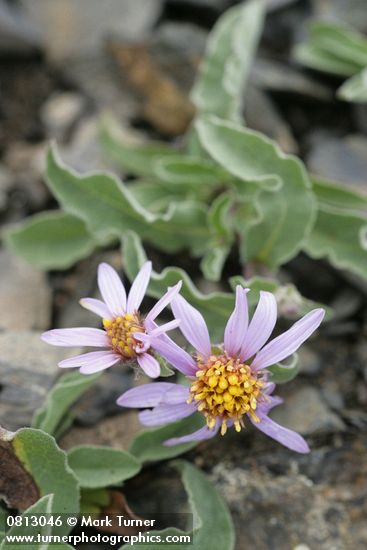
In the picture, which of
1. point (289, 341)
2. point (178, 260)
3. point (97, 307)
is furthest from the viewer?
point (178, 260)

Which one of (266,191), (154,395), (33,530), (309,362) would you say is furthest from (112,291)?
(309,362)

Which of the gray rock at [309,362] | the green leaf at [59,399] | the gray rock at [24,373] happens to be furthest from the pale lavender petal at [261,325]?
the gray rock at [24,373]

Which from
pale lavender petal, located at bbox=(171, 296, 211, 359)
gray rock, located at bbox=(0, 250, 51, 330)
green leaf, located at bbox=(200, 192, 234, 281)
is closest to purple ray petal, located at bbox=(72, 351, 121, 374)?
pale lavender petal, located at bbox=(171, 296, 211, 359)

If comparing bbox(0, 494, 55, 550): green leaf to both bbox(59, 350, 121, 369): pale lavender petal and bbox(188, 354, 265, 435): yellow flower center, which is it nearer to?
bbox(59, 350, 121, 369): pale lavender petal

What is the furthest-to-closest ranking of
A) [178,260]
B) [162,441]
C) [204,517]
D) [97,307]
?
[178,260] < [162,441] < [204,517] < [97,307]

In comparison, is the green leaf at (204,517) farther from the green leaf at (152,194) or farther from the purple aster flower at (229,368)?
the green leaf at (152,194)

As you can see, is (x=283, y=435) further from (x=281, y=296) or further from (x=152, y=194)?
(x=152, y=194)
